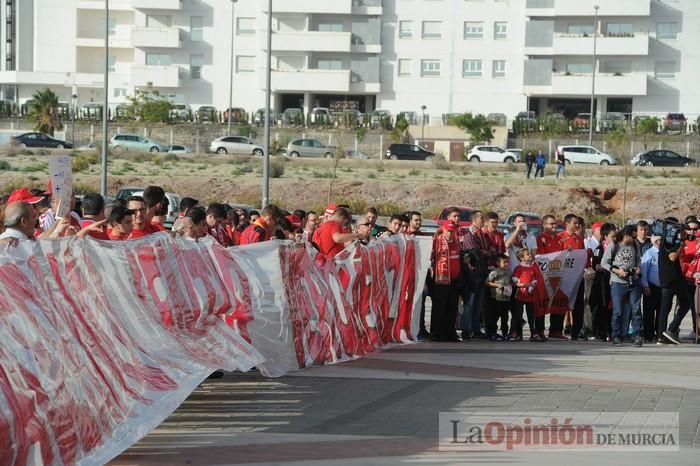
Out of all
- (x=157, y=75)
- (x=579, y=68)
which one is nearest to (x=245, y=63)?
(x=157, y=75)

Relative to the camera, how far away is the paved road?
9.73m

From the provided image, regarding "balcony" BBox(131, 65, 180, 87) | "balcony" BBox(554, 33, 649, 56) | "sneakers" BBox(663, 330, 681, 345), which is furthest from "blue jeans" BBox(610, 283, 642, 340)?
"balcony" BBox(131, 65, 180, 87)

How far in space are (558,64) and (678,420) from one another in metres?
78.8

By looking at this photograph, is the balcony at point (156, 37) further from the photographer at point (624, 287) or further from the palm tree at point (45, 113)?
the photographer at point (624, 287)

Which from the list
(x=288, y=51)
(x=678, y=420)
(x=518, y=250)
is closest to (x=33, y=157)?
(x=288, y=51)

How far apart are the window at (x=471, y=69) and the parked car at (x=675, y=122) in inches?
511

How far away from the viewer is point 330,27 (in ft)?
300

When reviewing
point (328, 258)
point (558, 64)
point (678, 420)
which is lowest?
point (678, 420)

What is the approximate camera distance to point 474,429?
1085cm

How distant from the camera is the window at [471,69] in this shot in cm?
8888

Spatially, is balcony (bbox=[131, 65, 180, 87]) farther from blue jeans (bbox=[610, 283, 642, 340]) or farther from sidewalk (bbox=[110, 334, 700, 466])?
sidewalk (bbox=[110, 334, 700, 466])

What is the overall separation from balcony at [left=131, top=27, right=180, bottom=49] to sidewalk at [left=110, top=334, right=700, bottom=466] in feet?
255

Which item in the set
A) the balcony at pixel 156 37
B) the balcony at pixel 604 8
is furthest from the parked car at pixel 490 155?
the balcony at pixel 156 37

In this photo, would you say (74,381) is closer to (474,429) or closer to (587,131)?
(474,429)
